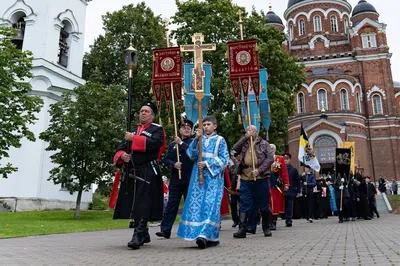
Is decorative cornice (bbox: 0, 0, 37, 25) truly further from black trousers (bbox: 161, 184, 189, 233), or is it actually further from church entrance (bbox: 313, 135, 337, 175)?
church entrance (bbox: 313, 135, 337, 175)

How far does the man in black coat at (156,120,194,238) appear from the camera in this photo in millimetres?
7551

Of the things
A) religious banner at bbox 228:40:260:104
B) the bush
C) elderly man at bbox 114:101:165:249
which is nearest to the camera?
elderly man at bbox 114:101:165:249

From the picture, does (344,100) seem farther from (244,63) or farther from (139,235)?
(139,235)

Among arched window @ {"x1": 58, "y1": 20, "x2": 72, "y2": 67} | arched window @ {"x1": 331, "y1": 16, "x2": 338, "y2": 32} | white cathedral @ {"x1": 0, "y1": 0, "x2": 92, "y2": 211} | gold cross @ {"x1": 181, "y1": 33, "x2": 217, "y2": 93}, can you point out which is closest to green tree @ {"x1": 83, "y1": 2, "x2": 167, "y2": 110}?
white cathedral @ {"x1": 0, "y1": 0, "x2": 92, "y2": 211}

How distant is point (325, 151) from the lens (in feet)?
136

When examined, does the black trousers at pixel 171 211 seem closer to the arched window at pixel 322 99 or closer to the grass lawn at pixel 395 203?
the grass lawn at pixel 395 203

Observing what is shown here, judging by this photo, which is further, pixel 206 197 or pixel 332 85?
pixel 332 85

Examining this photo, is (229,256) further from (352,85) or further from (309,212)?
(352,85)

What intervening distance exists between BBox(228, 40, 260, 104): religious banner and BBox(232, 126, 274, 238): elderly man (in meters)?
1.74

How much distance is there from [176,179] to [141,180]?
6.02ft

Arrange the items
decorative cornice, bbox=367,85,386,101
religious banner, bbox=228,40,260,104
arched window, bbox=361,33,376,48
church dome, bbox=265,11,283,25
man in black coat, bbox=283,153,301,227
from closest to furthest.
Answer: religious banner, bbox=228,40,260,104 → man in black coat, bbox=283,153,301,227 → decorative cornice, bbox=367,85,386,101 → arched window, bbox=361,33,376,48 → church dome, bbox=265,11,283,25

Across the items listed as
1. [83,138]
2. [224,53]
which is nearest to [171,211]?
[83,138]

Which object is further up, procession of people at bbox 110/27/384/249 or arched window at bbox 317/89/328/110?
arched window at bbox 317/89/328/110

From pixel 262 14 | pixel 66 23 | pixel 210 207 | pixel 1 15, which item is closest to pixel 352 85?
pixel 262 14
